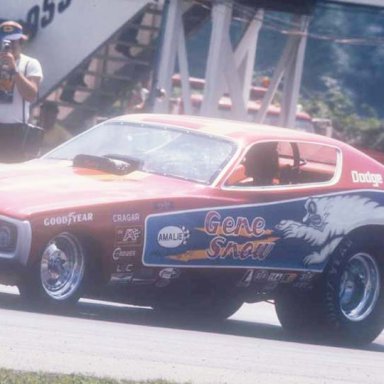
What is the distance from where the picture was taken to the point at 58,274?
→ 31.5ft

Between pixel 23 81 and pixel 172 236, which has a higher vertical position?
pixel 23 81

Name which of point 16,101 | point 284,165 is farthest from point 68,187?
point 16,101

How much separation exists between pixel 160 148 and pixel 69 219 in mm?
1453

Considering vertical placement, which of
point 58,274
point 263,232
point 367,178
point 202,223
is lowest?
point 58,274

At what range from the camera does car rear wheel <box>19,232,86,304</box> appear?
9.47m

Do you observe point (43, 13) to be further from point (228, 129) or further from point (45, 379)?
point (45, 379)

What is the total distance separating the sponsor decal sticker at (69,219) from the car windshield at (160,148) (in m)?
1.03

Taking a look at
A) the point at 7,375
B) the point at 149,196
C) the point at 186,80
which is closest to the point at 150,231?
the point at 149,196

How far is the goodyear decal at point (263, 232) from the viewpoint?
9.87 m

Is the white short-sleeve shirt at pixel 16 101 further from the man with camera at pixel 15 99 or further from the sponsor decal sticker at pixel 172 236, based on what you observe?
the sponsor decal sticker at pixel 172 236

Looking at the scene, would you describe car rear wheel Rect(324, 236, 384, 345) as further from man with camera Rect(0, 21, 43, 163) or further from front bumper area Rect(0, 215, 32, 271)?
man with camera Rect(0, 21, 43, 163)

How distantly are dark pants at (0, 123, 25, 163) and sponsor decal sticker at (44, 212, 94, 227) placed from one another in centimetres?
380

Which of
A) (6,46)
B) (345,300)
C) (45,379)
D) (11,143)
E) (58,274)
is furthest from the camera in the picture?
(11,143)

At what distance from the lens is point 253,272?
10383 millimetres
